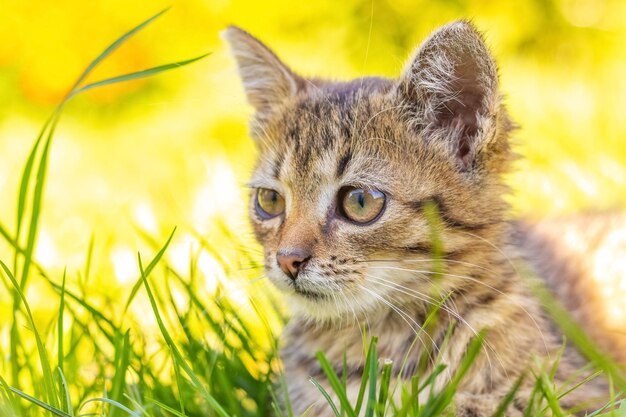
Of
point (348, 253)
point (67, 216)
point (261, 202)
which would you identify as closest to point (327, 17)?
point (67, 216)

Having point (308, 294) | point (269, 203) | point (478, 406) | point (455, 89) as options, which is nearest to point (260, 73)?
point (269, 203)

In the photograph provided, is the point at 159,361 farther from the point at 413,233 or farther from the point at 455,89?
the point at 455,89

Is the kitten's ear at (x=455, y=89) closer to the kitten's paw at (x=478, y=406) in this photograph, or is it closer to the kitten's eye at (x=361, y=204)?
the kitten's eye at (x=361, y=204)

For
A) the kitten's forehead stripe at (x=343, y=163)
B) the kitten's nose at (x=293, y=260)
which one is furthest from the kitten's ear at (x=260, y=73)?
the kitten's nose at (x=293, y=260)

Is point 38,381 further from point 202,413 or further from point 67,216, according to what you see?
point 67,216

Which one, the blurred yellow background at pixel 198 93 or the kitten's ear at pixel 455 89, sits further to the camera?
the blurred yellow background at pixel 198 93

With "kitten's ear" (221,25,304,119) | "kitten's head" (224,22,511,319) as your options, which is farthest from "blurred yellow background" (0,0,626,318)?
"kitten's head" (224,22,511,319)
